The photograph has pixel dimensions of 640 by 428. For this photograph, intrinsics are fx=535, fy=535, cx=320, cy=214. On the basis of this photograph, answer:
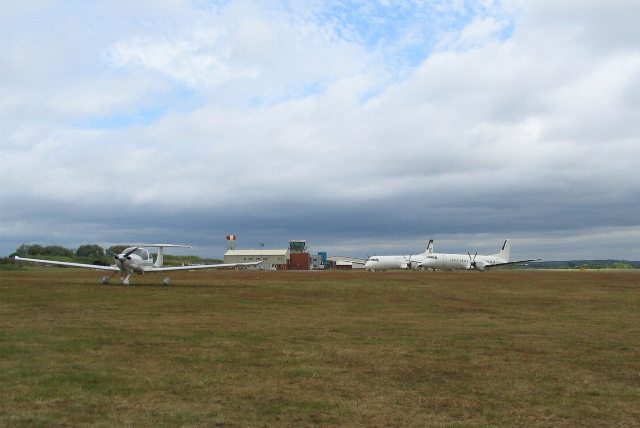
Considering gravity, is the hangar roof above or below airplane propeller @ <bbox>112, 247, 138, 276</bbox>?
above

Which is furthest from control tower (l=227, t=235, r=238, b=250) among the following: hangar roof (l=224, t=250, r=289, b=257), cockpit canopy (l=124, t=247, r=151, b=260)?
cockpit canopy (l=124, t=247, r=151, b=260)

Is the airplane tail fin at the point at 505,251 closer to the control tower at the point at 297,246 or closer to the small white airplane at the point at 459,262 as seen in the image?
the small white airplane at the point at 459,262

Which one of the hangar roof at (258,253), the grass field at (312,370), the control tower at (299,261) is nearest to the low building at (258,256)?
the hangar roof at (258,253)

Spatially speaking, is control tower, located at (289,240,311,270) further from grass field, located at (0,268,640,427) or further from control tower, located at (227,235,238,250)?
grass field, located at (0,268,640,427)

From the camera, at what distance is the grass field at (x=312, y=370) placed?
6758 millimetres

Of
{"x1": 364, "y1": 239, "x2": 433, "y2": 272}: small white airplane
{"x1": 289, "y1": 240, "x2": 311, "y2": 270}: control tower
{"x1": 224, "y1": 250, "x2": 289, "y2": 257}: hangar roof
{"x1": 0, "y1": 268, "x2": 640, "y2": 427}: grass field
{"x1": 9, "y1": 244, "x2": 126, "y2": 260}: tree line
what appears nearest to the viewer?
{"x1": 0, "y1": 268, "x2": 640, "y2": 427}: grass field

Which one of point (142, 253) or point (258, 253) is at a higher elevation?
point (258, 253)

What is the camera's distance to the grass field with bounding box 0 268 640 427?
6.76 m

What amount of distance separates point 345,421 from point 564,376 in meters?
4.63

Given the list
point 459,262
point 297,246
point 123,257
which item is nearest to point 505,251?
point 459,262

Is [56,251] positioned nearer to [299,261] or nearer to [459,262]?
[459,262]

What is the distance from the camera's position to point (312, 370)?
9281mm

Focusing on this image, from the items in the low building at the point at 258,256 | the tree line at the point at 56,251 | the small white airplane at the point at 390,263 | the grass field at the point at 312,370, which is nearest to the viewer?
the grass field at the point at 312,370

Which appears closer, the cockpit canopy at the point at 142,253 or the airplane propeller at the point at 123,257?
the airplane propeller at the point at 123,257
